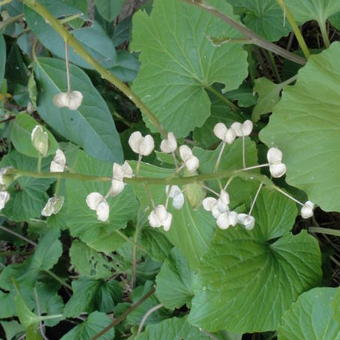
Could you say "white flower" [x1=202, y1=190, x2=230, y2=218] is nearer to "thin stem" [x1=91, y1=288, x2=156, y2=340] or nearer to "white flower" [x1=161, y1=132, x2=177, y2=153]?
"white flower" [x1=161, y1=132, x2=177, y2=153]

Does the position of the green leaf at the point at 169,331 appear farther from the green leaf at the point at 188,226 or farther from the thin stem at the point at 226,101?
the thin stem at the point at 226,101

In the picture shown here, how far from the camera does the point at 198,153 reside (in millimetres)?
867

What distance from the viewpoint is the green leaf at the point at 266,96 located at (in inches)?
36.1

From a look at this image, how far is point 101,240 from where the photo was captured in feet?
3.82

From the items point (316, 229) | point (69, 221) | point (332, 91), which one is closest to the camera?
point (332, 91)

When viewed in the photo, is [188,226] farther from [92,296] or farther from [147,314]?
[92,296]

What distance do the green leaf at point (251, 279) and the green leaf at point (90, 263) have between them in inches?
17.4

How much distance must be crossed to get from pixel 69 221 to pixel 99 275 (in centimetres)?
21

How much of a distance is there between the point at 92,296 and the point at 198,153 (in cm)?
60

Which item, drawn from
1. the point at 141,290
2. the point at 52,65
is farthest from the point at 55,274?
the point at 52,65

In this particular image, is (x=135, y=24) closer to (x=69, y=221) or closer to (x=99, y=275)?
(x=69, y=221)

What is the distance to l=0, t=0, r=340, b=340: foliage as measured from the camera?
71 cm

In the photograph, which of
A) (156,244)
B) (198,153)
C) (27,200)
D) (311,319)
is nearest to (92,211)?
(156,244)

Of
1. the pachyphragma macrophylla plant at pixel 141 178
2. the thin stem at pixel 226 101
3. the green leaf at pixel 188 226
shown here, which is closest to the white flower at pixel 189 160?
the pachyphragma macrophylla plant at pixel 141 178
